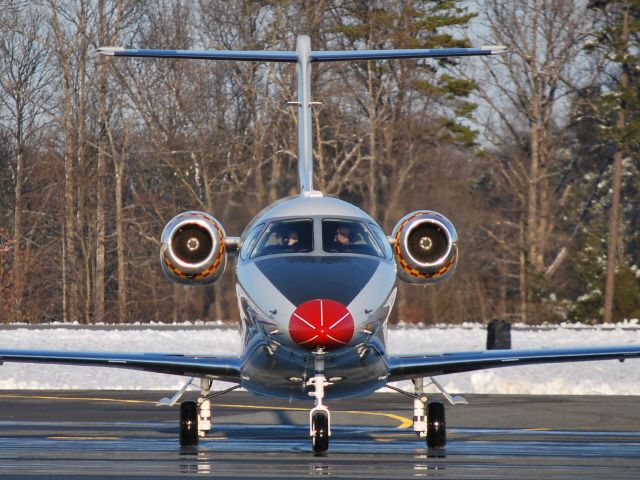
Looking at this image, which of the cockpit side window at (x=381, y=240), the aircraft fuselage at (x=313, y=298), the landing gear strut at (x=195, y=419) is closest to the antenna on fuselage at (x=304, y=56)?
the cockpit side window at (x=381, y=240)

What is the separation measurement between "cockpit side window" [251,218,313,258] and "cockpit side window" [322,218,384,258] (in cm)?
17

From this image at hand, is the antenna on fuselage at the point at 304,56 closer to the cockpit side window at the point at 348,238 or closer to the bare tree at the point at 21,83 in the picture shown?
the cockpit side window at the point at 348,238

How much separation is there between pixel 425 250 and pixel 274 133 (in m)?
41.6

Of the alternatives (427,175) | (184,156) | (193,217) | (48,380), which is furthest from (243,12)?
(193,217)

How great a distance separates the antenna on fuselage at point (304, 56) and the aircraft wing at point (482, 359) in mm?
2772

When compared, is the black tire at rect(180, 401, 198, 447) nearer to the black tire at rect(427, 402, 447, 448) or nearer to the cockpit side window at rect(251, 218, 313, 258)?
the cockpit side window at rect(251, 218, 313, 258)

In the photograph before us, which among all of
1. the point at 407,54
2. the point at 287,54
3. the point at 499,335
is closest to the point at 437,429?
the point at 407,54

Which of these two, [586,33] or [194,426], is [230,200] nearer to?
[586,33]

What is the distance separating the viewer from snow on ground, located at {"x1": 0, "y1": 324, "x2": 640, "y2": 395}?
2364cm

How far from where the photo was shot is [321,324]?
38.4ft

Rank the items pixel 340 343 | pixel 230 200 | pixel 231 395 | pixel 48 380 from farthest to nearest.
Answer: pixel 230 200 < pixel 48 380 < pixel 231 395 < pixel 340 343

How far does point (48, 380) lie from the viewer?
83.6 ft

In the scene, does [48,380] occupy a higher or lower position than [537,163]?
lower

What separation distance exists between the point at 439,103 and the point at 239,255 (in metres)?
42.9
